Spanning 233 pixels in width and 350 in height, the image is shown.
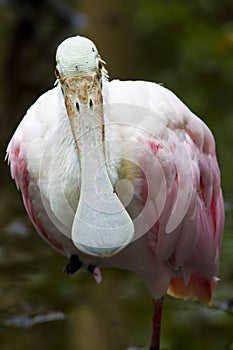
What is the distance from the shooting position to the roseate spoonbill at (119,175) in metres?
4.53

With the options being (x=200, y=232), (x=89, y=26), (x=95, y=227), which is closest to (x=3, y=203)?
(x=89, y=26)

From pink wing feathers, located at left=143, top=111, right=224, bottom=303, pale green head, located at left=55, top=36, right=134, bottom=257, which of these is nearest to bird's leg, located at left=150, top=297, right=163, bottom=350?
pink wing feathers, located at left=143, top=111, right=224, bottom=303

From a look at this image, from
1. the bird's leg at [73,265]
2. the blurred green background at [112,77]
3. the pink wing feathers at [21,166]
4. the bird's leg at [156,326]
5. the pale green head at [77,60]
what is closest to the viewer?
the pale green head at [77,60]

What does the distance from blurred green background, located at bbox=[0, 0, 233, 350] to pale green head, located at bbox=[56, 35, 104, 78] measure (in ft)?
6.93

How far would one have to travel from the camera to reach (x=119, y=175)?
15.7 feet

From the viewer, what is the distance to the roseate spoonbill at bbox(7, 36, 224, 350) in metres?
4.53

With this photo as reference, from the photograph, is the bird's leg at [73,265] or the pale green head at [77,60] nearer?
the pale green head at [77,60]

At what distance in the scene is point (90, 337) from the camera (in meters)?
6.25

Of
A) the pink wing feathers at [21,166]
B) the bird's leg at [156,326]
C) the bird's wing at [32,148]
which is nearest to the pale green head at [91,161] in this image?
the bird's wing at [32,148]

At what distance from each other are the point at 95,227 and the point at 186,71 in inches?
237

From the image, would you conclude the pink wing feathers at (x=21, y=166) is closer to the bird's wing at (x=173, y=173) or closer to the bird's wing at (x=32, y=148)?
the bird's wing at (x=32, y=148)

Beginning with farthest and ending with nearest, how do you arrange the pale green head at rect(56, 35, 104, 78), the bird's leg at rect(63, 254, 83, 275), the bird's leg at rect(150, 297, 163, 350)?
the bird's leg at rect(150, 297, 163, 350) → the bird's leg at rect(63, 254, 83, 275) → the pale green head at rect(56, 35, 104, 78)

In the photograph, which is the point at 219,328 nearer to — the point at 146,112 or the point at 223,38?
the point at 146,112

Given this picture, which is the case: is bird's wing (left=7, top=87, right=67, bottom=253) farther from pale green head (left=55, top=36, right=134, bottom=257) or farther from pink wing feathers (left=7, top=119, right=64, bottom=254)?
pale green head (left=55, top=36, right=134, bottom=257)
